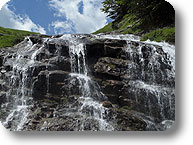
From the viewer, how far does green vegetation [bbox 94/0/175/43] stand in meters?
3.51

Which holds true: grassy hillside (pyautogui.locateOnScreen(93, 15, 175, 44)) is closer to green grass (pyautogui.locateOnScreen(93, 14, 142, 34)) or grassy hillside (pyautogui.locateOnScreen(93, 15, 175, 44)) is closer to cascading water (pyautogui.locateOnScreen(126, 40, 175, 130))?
green grass (pyautogui.locateOnScreen(93, 14, 142, 34))

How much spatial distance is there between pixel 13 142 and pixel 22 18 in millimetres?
1825

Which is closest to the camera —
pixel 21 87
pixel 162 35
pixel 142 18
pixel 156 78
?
pixel 21 87

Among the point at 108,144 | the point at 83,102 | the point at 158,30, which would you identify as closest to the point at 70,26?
the point at 83,102

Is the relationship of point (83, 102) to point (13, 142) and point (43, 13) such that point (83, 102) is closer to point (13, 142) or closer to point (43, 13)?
point (13, 142)

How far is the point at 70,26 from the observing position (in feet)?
11.3

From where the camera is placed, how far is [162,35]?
3660 millimetres

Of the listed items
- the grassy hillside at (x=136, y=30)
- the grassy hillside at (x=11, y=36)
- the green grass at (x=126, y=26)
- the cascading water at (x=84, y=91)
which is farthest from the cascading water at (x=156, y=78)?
the grassy hillside at (x=11, y=36)

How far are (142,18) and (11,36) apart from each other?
85.3 inches

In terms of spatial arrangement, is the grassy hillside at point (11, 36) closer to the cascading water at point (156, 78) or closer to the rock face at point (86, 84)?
the rock face at point (86, 84)

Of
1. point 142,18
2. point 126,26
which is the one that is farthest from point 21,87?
point 142,18

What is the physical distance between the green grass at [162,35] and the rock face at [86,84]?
0.11 metres

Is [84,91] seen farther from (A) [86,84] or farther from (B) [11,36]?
(B) [11,36]

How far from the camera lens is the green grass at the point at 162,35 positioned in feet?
11.3
